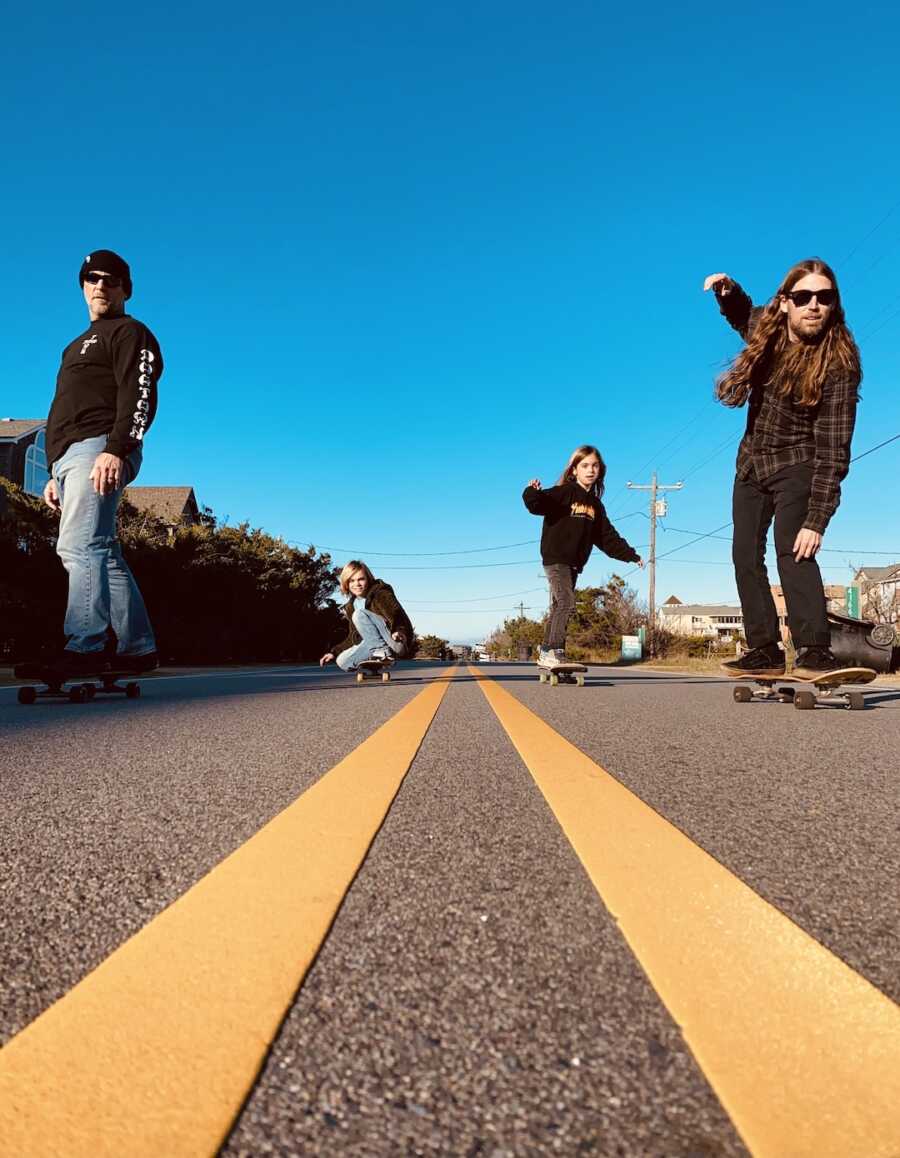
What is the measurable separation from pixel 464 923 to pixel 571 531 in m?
6.34

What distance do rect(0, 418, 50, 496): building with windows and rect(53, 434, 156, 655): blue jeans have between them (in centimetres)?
2747

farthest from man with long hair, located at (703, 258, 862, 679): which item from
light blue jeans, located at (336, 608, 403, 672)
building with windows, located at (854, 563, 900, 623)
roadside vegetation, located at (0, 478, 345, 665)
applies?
building with windows, located at (854, 563, 900, 623)

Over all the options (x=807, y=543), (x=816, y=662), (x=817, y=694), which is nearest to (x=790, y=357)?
(x=807, y=543)

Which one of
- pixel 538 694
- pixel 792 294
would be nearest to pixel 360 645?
pixel 538 694

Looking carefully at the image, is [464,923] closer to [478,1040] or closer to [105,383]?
[478,1040]

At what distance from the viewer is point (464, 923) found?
3.57 ft

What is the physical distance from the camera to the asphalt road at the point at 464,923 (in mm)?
653

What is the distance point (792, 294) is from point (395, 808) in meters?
3.83

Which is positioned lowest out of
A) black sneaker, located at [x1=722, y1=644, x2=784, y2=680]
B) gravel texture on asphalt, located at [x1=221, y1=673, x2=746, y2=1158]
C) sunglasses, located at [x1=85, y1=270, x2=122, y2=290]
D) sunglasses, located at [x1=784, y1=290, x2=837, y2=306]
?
gravel texture on asphalt, located at [x1=221, y1=673, x2=746, y2=1158]

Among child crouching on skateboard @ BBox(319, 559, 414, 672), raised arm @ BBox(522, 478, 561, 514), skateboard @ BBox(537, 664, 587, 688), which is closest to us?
raised arm @ BBox(522, 478, 561, 514)

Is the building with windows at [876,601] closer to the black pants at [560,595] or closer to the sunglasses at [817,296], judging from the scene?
the black pants at [560,595]

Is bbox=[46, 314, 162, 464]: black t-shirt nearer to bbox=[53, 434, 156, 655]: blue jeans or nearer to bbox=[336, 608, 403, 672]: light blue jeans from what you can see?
bbox=[53, 434, 156, 655]: blue jeans

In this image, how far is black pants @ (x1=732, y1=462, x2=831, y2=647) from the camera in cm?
430

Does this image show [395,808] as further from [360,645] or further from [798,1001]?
[360,645]
